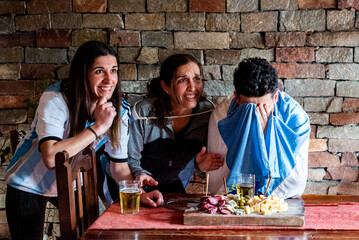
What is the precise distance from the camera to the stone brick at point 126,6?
255cm

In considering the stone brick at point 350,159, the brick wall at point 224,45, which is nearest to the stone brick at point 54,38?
the brick wall at point 224,45

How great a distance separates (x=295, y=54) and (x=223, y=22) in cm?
51

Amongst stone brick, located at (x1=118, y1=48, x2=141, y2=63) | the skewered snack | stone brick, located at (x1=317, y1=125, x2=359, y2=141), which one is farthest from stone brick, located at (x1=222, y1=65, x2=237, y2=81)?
the skewered snack

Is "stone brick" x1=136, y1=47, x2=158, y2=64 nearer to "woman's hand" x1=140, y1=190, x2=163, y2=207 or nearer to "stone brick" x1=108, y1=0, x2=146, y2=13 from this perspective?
"stone brick" x1=108, y1=0, x2=146, y2=13

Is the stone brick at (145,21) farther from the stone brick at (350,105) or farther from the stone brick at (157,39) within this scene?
the stone brick at (350,105)

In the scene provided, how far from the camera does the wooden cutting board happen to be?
1.42 meters

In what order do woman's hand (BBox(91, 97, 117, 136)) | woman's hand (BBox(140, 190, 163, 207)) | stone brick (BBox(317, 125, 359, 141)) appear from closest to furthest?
woman's hand (BBox(140, 190, 163, 207)) → woman's hand (BBox(91, 97, 117, 136)) → stone brick (BBox(317, 125, 359, 141))

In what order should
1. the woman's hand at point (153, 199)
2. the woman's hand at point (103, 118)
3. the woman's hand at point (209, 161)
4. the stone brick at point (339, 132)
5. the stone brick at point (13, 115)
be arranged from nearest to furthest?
1. the woman's hand at point (153, 199)
2. the woman's hand at point (103, 118)
3. the woman's hand at point (209, 161)
4. the stone brick at point (339, 132)
5. the stone brick at point (13, 115)

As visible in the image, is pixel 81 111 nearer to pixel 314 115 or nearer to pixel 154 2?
pixel 154 2

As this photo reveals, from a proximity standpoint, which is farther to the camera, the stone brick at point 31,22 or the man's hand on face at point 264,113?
the stone brick at point 31,22

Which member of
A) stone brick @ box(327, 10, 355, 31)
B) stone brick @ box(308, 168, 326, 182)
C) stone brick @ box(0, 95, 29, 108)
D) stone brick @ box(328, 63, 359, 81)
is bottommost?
stone brick @ box(308, 168, 326, 182)

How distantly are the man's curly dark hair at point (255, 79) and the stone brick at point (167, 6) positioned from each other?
0.82 metres

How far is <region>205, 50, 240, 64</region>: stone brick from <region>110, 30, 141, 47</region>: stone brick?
1.53 ft

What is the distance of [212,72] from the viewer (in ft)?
8.46
